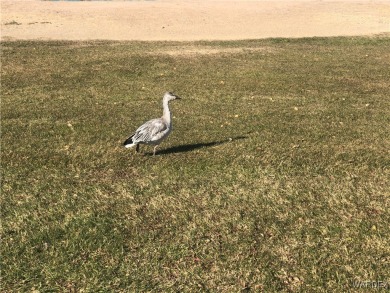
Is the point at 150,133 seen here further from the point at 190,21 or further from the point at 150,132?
the point at 190,21

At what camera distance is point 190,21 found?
55.2 m

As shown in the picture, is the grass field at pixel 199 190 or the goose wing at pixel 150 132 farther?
the goose wing at pixel 150 132

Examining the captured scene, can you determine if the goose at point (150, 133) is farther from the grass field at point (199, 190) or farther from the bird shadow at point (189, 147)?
the bird shadow at point (189, 147)

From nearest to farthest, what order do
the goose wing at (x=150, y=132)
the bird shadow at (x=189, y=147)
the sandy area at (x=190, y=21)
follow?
the goose wing at (x=150, y=132), the bird shadow at (x=189, y=147), the sandy area at (x=190, y=21)

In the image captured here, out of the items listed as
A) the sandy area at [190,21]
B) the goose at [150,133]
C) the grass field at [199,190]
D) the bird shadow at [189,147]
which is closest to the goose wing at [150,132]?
the goose at [150,133]

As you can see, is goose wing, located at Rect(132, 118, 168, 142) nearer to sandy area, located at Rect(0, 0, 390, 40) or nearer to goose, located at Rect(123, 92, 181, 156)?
goose, located at Rect(123, 92, 181, 156)

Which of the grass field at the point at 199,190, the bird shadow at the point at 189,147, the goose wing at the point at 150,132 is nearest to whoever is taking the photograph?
the grass field at the point at 199,190

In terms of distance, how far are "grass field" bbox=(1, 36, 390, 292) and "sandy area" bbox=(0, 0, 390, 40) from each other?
26.5 meters

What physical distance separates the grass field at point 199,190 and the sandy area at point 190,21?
1044 inches

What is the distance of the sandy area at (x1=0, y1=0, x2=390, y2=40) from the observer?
4412 centimetres

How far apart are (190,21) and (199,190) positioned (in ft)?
162

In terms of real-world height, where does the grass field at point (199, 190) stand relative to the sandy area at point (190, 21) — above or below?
below

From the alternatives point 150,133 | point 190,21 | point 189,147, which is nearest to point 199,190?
point 150,133

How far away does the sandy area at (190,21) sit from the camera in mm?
44125
